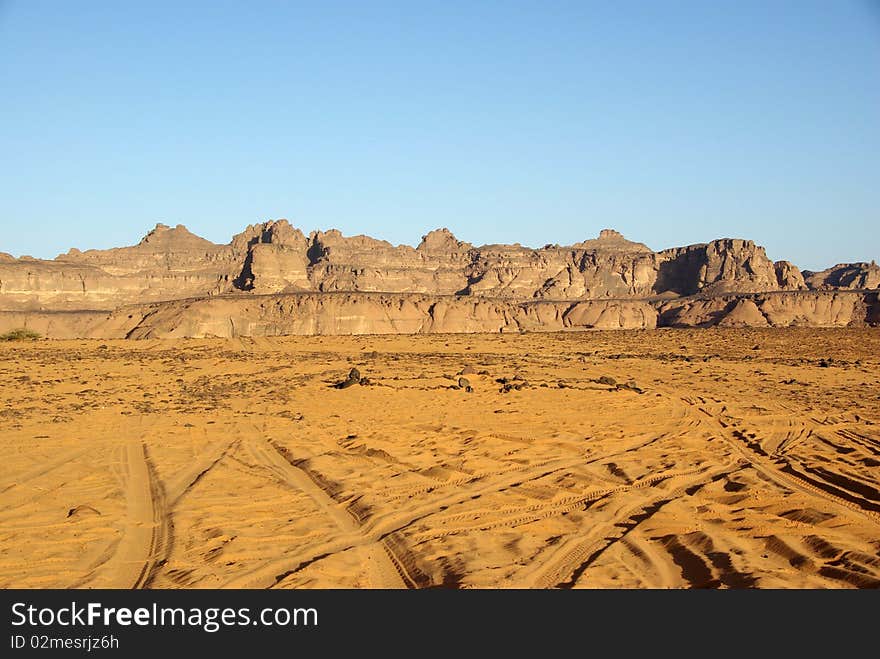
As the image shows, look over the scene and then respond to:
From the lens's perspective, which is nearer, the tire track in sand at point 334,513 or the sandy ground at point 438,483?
the tire track in sand at point 334,513

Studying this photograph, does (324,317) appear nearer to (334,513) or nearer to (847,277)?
(334,513)

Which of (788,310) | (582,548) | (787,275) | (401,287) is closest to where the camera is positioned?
(582,548)

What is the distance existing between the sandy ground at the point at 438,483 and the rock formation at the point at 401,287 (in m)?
62.2

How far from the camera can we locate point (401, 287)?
13088 cm

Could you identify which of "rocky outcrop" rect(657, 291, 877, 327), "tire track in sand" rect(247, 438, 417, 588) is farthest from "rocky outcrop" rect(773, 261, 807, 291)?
"tire track in sand" rect(247, 438, 417, 588)

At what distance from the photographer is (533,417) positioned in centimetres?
1705

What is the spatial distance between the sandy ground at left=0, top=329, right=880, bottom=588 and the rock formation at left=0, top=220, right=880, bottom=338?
62.2 metres

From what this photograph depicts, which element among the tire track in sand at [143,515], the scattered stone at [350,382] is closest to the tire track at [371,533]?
the tire track in sand at [143,515]

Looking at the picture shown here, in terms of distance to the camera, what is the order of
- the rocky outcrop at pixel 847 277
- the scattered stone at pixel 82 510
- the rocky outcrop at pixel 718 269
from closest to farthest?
the scattered stone at pixel 82 510, the rocky outcrop at pixel 718 269, the rocky outcrop at pixel 847 277

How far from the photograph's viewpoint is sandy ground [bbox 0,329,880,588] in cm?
704

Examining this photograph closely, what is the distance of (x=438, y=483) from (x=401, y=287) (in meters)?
121

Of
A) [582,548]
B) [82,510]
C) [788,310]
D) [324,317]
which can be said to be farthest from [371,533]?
[788,310]

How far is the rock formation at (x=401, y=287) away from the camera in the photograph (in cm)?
8575

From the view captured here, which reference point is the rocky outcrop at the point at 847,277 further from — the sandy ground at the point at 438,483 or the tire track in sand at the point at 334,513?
the tire track in sand at the point at 334,513
